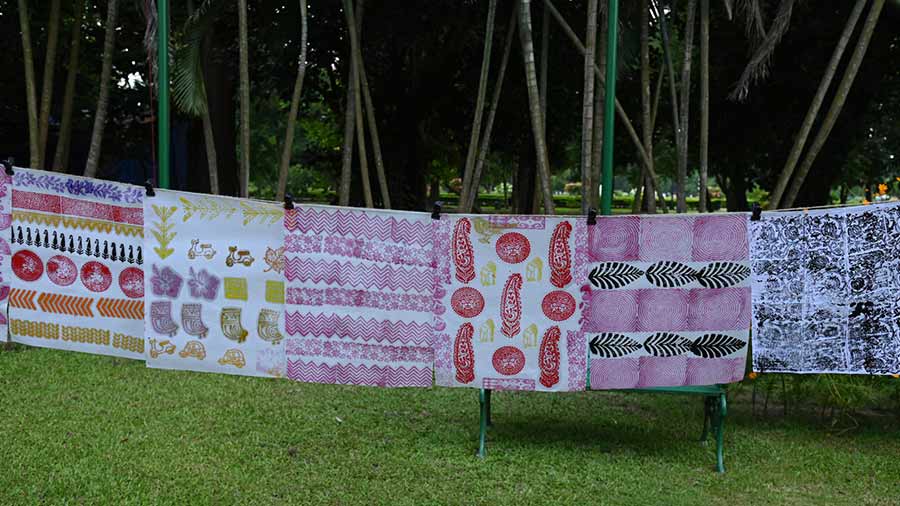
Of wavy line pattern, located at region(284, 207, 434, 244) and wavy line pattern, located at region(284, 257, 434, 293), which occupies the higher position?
wavy line pattern, located at region(284, 207, 434, 244)

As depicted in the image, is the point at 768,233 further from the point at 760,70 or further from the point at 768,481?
the point at 760,70

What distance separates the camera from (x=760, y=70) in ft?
30.0

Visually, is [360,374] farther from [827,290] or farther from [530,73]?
[530,73]

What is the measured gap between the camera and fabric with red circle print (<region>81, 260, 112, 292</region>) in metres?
5.12

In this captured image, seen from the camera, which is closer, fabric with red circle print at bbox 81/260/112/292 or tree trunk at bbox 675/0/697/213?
fabric with red circle print at bbox 81/260/112/292

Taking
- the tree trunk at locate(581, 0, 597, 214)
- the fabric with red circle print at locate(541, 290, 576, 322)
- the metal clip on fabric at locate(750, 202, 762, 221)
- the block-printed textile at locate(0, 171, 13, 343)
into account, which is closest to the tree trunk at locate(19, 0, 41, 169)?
the block-printed textile at locate(0, 171, 13, 343)

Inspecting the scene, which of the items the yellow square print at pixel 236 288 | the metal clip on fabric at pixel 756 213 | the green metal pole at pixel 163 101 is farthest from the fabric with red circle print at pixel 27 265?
the metal clip on fabric at pixel 756 213

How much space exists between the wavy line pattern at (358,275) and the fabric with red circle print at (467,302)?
15cm

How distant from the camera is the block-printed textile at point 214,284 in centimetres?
493

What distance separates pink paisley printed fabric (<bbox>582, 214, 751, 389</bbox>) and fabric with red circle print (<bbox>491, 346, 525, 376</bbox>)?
15.0 inches

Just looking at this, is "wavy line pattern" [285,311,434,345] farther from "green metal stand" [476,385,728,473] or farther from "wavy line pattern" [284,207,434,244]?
"green metal stand" [476,385,728,473]

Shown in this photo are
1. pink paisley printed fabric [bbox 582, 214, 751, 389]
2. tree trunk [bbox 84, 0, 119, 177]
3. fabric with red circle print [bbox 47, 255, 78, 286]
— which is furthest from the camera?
tree trunk [bbox 84, 0, 119, 177]

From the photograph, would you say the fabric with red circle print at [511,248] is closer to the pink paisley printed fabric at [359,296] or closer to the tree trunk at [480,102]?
the pink paisley printed fabric at [359,296]

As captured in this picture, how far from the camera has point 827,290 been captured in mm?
5062
